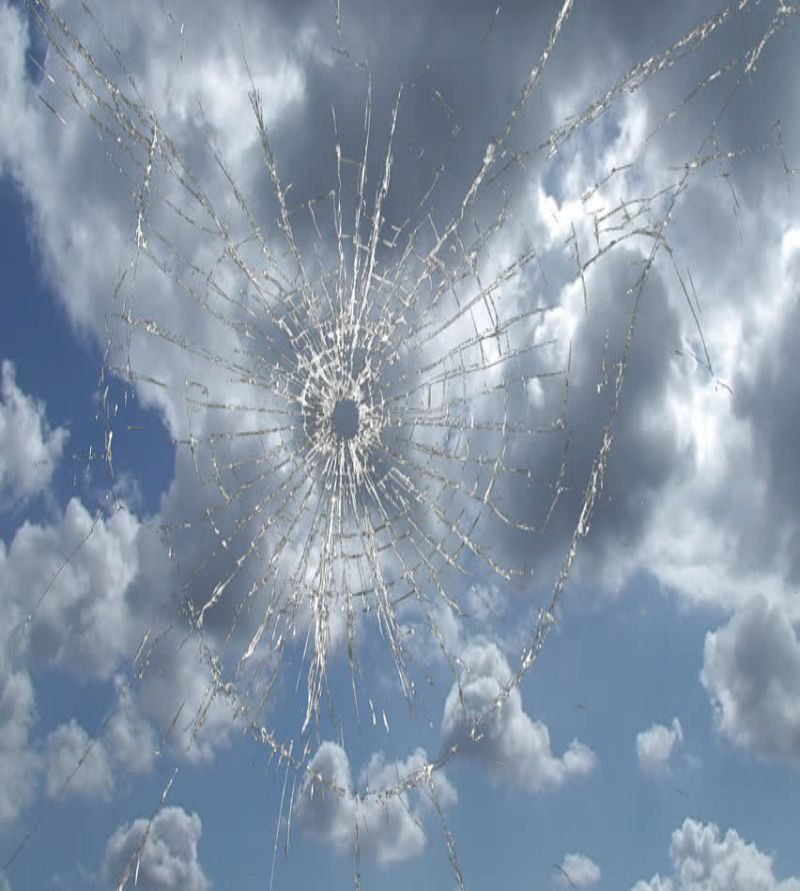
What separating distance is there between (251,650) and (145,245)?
261 centimetres

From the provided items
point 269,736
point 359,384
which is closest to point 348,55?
point 359,384

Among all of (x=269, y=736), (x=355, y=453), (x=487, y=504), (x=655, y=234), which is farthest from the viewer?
→ (x=355, y=453)

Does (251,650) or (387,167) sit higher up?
(387,167)

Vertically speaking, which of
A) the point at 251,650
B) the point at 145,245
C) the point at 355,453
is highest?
the point at 145,245

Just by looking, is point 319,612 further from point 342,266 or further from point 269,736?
point 342,266

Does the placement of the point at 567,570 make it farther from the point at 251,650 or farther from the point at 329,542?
the point at 251,650

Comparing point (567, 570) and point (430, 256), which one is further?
point (430, 256)

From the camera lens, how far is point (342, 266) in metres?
6.10

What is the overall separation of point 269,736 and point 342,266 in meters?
3.10

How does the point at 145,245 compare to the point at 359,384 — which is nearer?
the point at 145,245

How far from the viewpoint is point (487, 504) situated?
5820 mm

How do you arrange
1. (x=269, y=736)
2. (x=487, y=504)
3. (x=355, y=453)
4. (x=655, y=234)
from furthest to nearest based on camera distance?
1. (x=355, y=453)
2. (x=487, y=504)
3. (x=269, y=736)
4. (x=655, y=234)

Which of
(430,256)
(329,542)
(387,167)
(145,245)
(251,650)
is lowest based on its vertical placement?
(251,650)

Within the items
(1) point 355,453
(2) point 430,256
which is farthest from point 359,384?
(2) point 430,256
